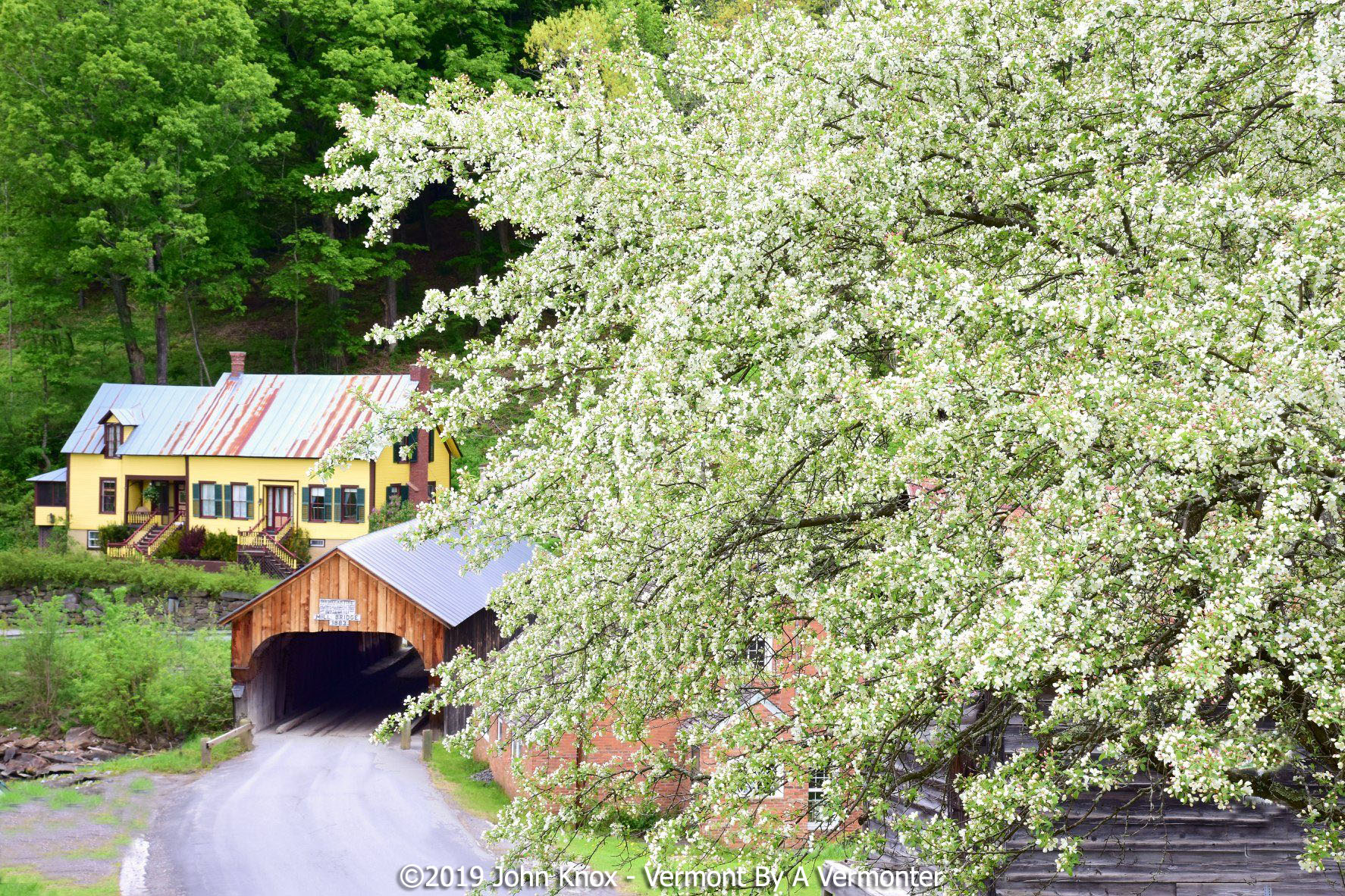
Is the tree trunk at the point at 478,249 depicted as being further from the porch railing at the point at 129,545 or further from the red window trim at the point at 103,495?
the porch railing at the point at 129,545

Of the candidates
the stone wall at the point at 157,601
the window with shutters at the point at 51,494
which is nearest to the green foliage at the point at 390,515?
the stone wall at the point at 157,601

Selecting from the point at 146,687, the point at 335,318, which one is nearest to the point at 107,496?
the point at 335,318

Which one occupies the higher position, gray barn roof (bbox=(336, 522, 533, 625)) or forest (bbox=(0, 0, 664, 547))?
forest (bbox=(0, 0, 664, 547))

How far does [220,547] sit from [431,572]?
1751 centimetres

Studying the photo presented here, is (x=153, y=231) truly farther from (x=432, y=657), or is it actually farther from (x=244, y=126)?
(x=432, y=657)

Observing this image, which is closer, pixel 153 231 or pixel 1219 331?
pixel 1219 331

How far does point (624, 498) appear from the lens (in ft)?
26.9

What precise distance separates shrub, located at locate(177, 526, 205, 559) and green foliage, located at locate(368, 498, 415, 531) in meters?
6.97

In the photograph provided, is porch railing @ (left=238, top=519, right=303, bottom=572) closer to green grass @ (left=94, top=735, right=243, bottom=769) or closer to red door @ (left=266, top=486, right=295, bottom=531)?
red door @ (left=266, top=486, right=295, bottom=531)

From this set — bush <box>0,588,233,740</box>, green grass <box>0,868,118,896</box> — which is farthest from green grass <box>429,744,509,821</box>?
bush <box>0,588,233,740</box>

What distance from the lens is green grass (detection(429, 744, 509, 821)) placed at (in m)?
21.8

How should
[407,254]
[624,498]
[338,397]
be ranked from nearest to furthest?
[624,498] → [338,397] → [407,254]

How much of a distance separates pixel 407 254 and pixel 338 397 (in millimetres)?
19600

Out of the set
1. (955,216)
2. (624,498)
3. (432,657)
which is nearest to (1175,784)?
(624,498)
